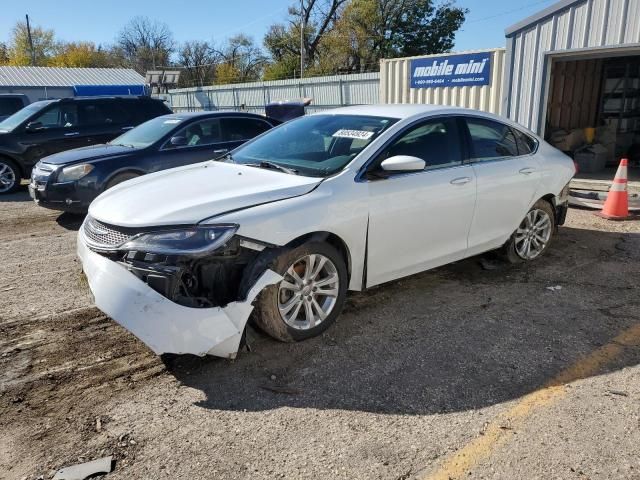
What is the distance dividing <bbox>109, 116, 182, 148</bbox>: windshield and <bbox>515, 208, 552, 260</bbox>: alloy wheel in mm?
5179

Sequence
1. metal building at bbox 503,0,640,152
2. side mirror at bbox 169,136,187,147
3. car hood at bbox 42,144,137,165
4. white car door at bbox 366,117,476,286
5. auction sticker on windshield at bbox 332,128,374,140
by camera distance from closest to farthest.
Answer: white car door at bbox 366,117,476,286, auction sticker on windshield at bbox 332,128,374,140, car hood at bbox 42,144,137,165, side mirror at bbox 169,136,187,147, metal building at bbox 503,0,640,152

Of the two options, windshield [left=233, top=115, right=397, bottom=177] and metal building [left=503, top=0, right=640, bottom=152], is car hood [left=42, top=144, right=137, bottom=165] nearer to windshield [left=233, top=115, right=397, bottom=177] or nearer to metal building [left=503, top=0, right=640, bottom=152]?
windshield [left=233, top=115, right=397, bottom=177]

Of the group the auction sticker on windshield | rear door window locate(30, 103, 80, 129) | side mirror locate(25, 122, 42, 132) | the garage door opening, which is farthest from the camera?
the garage door opening

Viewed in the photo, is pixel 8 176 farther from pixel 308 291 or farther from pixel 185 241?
pixel 308 291

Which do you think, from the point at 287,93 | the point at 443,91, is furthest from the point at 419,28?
the point at 443,91

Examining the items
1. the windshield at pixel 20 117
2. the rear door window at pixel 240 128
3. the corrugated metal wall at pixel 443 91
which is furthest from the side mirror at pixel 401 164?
the windshield at pixel 20 117

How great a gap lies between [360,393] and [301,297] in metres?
0.82

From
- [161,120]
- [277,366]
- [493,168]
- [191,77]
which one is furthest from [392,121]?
[191,77]

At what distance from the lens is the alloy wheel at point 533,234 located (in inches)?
214

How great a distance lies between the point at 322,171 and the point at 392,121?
2.73 feet

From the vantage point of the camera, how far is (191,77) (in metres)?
64.6

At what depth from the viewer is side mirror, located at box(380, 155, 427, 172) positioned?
3.85m

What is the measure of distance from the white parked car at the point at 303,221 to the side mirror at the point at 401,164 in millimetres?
15

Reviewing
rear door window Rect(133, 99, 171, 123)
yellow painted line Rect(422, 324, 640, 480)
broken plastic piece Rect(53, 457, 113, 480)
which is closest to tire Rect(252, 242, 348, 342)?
broken plastic piece Rect(53, 457, 113, 480)
